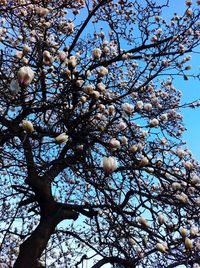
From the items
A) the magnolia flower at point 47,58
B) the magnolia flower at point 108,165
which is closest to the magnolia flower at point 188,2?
the magnolia flower at point 47,58

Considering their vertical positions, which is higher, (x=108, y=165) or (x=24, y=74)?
(x=24, y=74)

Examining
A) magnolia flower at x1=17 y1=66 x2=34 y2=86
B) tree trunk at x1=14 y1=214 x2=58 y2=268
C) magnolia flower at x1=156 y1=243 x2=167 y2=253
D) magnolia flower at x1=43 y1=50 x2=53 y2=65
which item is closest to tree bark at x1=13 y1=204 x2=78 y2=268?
tree trunk at x1=14 y1=214 x2=58 y2=268

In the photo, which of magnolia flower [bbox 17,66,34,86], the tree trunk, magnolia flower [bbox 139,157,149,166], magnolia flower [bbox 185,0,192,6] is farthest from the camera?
magnolia flower [bbox 185,0,192,6]

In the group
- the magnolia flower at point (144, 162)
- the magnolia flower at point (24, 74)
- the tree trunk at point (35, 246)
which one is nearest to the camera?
the magnolia flower at point (24, 74)

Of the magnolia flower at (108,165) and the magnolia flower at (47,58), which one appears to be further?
the magnolia flower at (47,58)

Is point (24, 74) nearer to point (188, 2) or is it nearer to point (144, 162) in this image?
point (144, 162)

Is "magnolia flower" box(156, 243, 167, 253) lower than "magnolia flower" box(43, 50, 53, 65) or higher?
lower

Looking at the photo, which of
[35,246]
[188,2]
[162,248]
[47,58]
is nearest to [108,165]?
[162,248]

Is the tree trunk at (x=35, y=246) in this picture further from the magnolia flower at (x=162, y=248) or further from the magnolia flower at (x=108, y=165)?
the magnolia flower at (x=108, y=165)

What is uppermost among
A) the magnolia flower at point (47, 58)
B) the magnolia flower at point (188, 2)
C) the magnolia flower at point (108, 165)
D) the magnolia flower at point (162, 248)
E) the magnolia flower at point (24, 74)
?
the magnolia flower at point (188, 2)

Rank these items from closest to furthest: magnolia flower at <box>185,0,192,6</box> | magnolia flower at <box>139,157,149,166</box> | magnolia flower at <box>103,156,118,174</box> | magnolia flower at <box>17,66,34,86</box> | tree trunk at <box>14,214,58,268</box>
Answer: magnolia flower at <box>17,66,34,86</box> < magnolia flower at <box>103,156,118,174</box> < magnolia flower at <box>139,157,149,166</box> < tree trunk at <box>14,214,58,268</box> < magnolia flower at <box>185,0,192,6</box>

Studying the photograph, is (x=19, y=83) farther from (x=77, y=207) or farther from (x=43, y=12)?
(x=77, y=207)

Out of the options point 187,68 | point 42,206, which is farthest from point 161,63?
point 42,206

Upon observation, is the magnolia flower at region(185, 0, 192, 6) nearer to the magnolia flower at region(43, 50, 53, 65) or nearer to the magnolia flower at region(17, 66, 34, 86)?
the magnolia flower at region(43, 50, 53, 65)
